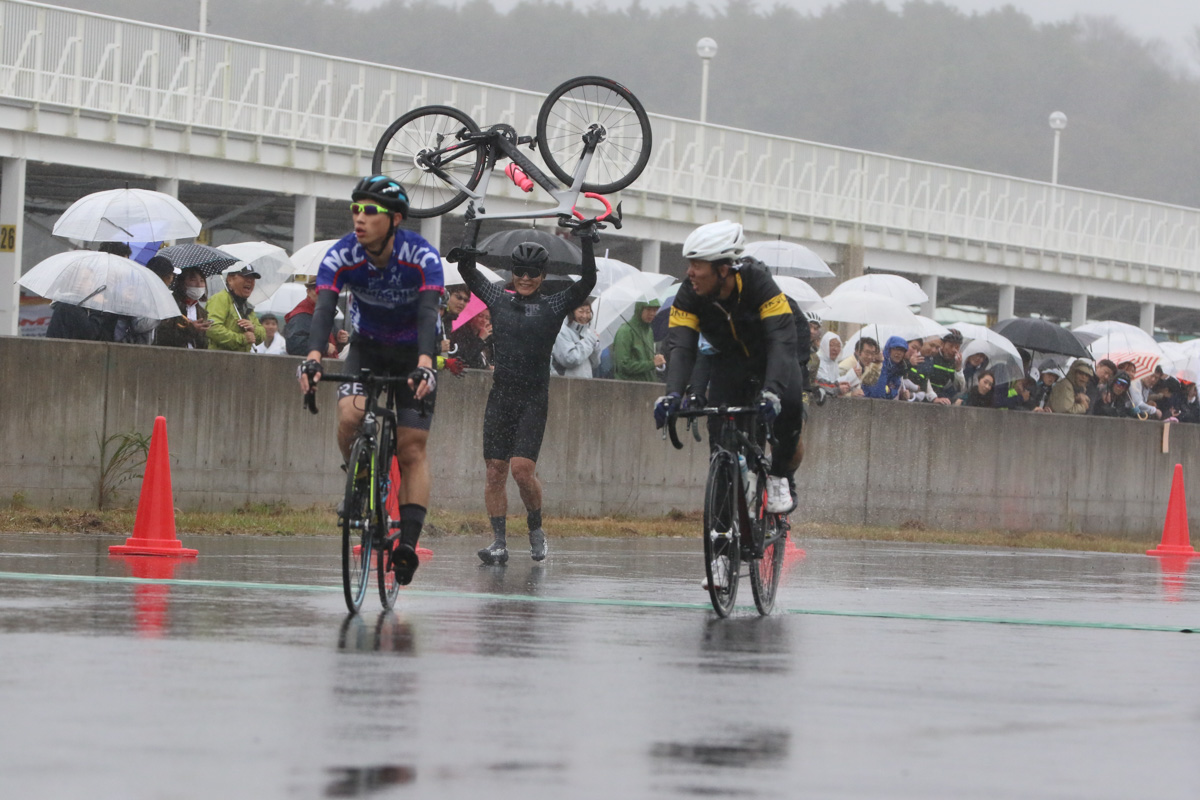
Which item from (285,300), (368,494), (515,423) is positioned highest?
(285,300)

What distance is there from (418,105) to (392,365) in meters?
27.5

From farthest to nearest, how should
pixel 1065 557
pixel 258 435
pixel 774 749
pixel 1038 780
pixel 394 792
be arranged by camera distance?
1. pixel 1065 557
2. pixel 258 435
3. pixel 774 749
4. pixel 1038 780
5. pixel 394 792

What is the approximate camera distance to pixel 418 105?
37.1m

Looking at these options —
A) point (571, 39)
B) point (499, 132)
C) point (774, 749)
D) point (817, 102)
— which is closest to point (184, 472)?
point (499, 132)

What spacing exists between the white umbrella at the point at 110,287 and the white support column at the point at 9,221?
52.9 ft

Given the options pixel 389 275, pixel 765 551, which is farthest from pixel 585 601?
pixel 389 275

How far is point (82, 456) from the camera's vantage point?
628 inches

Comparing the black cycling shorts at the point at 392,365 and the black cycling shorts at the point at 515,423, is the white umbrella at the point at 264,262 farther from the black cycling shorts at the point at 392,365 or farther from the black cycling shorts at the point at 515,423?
the black cycling shorts at the point at 392,365

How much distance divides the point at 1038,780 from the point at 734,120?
120 m

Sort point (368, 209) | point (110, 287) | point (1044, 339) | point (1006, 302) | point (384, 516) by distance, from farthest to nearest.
Answer: point (1006, 302) < point (1044, 339) < point (110, 287) < point (368, 209) < point (384, 516)

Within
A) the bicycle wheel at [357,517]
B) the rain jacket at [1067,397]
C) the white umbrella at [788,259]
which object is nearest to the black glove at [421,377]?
the bicycle wheel at [357,517]

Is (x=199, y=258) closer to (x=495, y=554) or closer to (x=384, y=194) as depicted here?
(x=495, y=554)

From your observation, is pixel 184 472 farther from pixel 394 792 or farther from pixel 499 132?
pixel 394 792

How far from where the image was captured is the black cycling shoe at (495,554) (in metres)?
13.7
